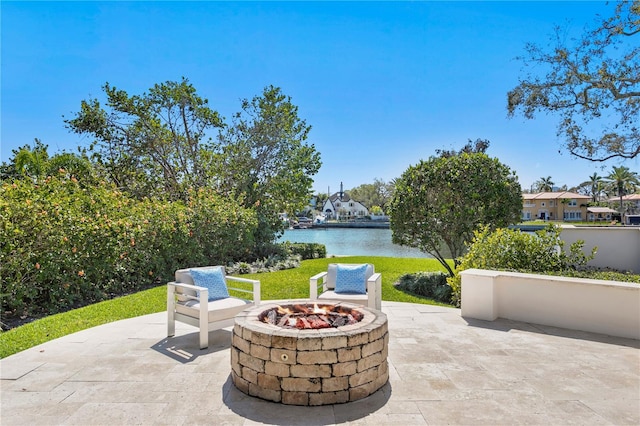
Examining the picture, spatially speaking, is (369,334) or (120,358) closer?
(369,334)

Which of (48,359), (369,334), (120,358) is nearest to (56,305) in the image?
(48,359)

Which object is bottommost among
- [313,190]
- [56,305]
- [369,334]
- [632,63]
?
[56,305]

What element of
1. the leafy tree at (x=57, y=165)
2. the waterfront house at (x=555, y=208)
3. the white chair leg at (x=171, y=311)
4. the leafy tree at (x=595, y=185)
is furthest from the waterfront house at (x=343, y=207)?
the white chair leg at (x=171, y=311)

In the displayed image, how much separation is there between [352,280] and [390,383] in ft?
7.03

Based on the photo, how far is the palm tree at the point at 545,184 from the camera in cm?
6494

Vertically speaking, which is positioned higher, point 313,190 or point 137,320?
point 313,190

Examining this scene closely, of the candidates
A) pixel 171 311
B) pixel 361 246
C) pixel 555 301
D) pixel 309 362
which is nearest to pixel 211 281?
pixel 171 311

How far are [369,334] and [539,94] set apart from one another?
10.2 m

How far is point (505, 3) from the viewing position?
7.80 meters

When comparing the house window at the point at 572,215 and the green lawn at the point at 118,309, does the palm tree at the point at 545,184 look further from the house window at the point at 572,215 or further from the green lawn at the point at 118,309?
the green lawn at the point at 118,309

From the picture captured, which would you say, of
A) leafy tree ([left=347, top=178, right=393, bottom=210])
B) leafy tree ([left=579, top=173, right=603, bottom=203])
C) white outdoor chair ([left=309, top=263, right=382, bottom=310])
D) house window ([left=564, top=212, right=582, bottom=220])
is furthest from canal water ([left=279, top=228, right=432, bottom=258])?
A: leafy tree ([left=579, top=173, right=603, bottom=203])

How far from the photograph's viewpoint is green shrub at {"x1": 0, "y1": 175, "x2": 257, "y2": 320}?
5672mm

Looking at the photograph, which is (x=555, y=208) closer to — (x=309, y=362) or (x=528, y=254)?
(x=528, y=254)

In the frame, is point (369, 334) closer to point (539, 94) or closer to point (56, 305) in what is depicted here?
point (56, 305)
